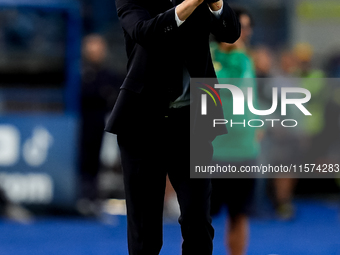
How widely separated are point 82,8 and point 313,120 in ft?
11.7

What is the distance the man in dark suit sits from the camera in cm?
306

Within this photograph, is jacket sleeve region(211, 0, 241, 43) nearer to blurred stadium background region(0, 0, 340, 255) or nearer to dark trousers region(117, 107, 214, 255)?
dark trousers region(117, 107, 214, 255)

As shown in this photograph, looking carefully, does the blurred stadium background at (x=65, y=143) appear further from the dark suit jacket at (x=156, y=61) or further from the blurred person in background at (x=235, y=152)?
the dark suit jacket at (x=156, y=61)

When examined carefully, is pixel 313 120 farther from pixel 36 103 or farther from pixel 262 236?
pixel 36 103

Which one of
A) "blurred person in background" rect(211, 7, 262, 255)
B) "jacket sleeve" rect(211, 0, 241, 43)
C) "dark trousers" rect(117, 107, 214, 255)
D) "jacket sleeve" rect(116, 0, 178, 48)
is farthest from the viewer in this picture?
"blurred person in background" rect(211, 7, 262, 255)

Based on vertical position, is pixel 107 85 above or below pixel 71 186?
above

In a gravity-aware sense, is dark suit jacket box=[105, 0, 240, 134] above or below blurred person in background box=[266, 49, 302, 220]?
above

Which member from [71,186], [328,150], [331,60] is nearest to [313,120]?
[328,150]

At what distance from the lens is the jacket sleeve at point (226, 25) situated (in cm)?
298

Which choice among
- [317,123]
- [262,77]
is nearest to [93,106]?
[262,77]

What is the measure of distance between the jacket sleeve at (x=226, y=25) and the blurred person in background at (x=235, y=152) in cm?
135

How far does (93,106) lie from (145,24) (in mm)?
5065

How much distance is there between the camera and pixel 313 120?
890cm

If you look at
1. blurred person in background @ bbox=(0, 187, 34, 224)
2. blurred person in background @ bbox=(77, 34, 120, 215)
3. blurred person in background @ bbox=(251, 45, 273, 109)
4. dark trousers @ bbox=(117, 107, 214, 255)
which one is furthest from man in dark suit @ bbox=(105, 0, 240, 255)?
blurred person in background @ bbox=(77, 34, 120, 215)
